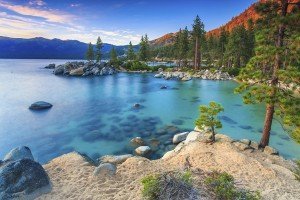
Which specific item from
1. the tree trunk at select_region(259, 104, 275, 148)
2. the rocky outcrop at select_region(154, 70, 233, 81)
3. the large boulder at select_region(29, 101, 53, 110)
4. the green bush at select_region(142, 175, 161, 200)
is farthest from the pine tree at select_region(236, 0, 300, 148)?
the rocky outcrop at select_region(154, 70, 233, 81)

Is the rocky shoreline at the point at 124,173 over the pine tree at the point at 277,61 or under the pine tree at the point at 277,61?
under

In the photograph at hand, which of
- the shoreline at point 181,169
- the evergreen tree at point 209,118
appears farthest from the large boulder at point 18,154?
the evergreen tree at point 209,118

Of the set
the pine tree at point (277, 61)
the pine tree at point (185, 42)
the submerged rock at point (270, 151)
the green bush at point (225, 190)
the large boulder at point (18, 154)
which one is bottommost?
the submerged rock at point (270, 151)

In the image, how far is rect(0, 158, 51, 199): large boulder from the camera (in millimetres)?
10651

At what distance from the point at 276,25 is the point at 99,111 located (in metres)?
26.4

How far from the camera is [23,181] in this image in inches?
434

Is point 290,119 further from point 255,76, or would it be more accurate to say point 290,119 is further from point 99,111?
point 99,111

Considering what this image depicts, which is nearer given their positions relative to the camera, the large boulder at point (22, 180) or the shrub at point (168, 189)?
the shrub at point (168, 189)

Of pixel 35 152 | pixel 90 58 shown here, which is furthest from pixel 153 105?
pixel 90 58

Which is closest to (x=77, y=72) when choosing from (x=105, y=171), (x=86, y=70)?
(x=86, y=70)

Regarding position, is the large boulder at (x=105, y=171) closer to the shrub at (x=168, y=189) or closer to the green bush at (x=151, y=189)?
the shrub at (x=168, y=189)

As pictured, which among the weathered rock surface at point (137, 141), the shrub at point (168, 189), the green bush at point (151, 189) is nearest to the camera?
the shrub at point (168, 189)

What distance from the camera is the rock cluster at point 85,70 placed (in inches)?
3413

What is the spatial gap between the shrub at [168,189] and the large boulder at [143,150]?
32.0ft
